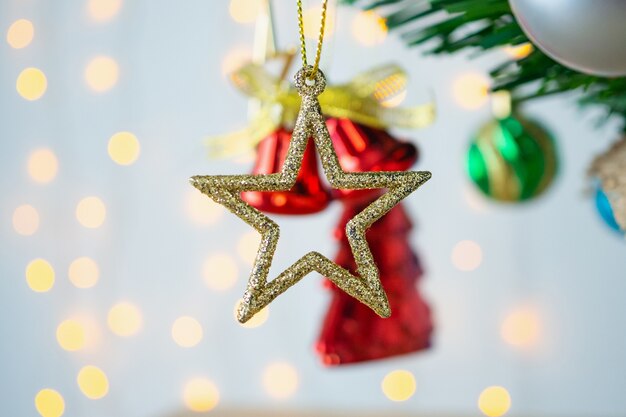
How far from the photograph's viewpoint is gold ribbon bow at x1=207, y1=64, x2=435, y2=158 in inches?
23.8

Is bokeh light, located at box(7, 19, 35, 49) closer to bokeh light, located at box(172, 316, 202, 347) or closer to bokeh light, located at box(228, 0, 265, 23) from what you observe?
bokeh light, located at box(228, 0, 265, 23)

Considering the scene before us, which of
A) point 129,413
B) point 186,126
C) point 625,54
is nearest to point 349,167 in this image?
point 625,54

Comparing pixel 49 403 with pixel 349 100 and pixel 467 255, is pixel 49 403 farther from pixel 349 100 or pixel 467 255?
pixel 349 100

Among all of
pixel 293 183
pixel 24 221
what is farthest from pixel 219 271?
pixel 293 183

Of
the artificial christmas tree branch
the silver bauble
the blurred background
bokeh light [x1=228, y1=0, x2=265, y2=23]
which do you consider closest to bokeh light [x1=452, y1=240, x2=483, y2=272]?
the blurred background

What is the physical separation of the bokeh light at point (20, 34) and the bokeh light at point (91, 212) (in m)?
0.22

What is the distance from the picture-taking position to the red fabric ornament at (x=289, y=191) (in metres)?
0.58

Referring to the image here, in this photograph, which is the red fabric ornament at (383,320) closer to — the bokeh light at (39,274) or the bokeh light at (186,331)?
the bokeh light at (186,331)

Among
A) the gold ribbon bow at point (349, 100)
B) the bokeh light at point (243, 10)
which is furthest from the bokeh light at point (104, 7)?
the gold ribbon bow at point (349, 100)

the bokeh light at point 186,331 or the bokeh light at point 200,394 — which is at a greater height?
the bokeh light at point 186,331

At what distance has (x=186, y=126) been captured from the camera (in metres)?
1.06

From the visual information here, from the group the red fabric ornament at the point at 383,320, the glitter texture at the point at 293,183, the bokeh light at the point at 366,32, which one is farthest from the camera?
the bokeh light at the point at 366,32

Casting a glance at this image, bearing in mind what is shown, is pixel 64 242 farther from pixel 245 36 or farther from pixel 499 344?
pixel 499 344

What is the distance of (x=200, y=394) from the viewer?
43.3 inches
